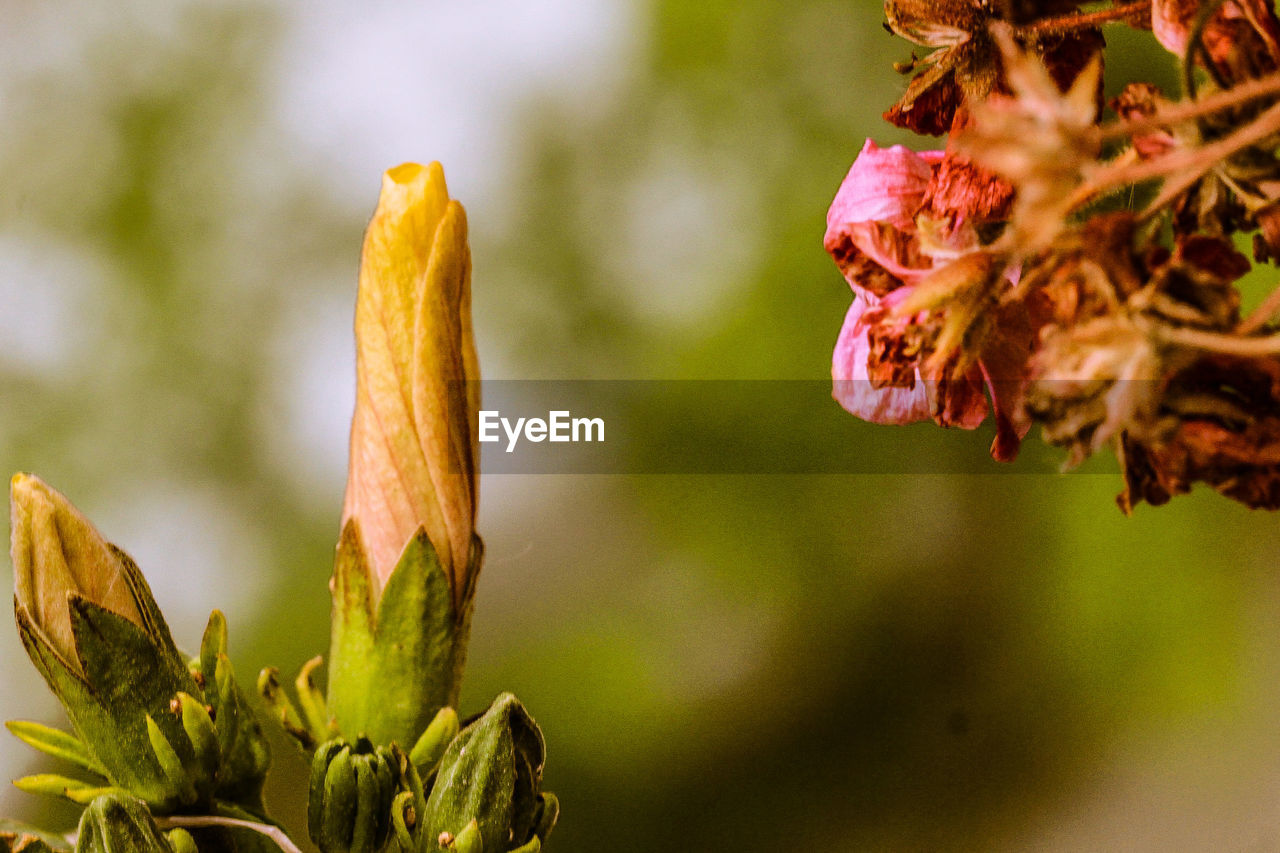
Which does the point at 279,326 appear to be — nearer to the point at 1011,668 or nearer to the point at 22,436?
the point at 22,436

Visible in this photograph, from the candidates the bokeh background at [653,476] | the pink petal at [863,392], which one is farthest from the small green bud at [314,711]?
the bokeh background at [653,476]

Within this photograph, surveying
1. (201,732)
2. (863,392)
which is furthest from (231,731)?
(863,392)

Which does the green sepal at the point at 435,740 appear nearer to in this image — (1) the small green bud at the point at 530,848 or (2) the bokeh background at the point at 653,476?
(1) the small green bud at the point at 530,848

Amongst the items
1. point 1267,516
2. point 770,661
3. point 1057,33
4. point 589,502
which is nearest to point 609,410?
point 589,502

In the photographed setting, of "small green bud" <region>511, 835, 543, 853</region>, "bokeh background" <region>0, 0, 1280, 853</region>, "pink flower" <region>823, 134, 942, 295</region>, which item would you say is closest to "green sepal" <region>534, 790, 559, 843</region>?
"small green bud" <region>511, 835, 543, 853</region>

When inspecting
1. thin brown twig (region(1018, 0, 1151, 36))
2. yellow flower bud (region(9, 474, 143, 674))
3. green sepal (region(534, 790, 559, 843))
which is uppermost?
thin brown twig (region(1018, 0, 1151, 36))
